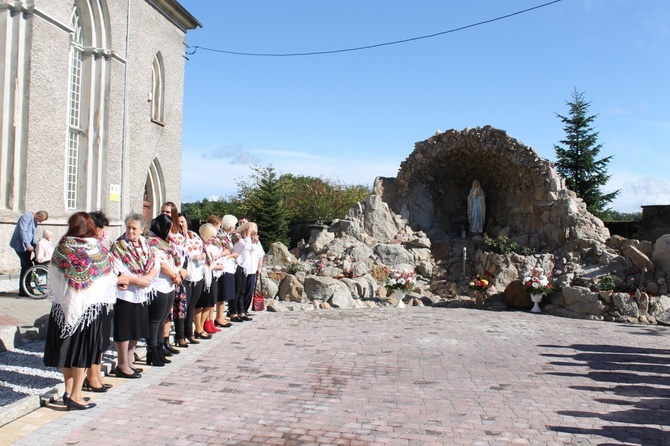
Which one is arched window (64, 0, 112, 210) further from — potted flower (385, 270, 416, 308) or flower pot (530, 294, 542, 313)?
flower pot (530, 294, 542, 313)

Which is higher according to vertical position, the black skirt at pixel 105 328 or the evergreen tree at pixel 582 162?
the evergreen tree at pixel 582 162

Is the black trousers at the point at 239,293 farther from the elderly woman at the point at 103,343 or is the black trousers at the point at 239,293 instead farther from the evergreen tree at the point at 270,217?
the evergreen tree at the point at 270,217

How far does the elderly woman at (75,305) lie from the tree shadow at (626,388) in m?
4.09

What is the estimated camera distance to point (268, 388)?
596 centimetres

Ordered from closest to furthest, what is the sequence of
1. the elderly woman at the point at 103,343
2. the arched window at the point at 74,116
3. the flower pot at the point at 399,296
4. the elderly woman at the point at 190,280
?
1. the elderly woman at the point at 103,343
2. the elderly woman at the point at 190,280
3. the flower pot at the point at 399,296
4. the arched window at the point at 74,116

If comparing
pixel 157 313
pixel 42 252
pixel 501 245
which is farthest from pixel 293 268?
pixel 157 313

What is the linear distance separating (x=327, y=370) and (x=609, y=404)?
3.01 metres

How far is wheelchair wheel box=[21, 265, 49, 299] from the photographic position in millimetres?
10170

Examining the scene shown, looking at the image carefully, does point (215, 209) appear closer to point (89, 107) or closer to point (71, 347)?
point (89, 107)

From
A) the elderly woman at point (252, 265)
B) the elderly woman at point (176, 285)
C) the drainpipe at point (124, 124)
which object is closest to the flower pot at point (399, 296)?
the elderly woman at point (252, 265)

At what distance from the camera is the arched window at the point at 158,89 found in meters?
18.5

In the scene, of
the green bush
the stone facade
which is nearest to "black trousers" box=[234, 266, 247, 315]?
the green bush

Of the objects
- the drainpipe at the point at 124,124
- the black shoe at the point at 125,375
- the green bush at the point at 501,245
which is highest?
the drainpipe at the point at 124,124

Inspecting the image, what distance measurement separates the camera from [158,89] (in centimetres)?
1872
